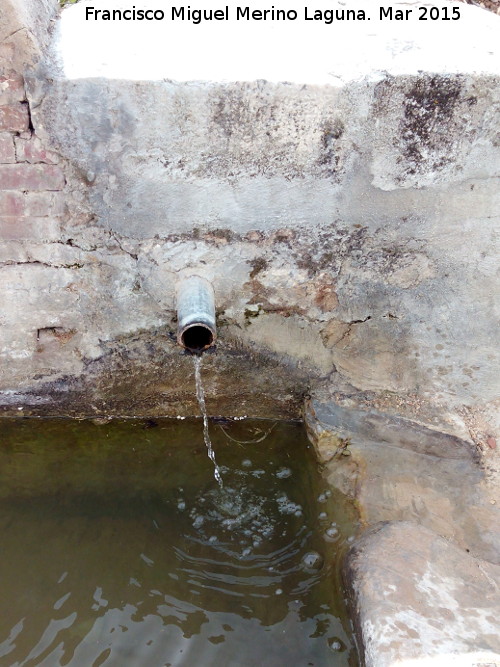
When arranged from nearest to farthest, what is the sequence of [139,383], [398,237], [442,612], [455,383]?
[442,612] → [398,237] → [455,383] → [139,383]

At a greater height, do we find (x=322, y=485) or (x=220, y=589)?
(x=322, y=485)

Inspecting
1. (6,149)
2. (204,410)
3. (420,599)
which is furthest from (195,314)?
(420,599)

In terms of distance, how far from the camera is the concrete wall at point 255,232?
1.96m

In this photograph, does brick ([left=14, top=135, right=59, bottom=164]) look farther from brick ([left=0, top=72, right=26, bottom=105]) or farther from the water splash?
the water splash

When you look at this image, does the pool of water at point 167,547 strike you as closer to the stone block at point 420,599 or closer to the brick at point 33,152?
the stone block at point 420,599

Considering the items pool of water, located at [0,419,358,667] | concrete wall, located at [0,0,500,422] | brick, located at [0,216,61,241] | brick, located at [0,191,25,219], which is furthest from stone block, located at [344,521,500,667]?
brick, located at [0,191,25,219]

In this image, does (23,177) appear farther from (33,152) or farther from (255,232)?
(255,232)

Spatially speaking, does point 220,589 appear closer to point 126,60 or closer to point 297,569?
point 297,569

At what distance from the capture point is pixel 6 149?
1951 mm

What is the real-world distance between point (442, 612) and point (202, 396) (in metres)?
1.24

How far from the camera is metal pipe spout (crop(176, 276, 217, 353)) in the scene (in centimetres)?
196

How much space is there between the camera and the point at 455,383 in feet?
7.63

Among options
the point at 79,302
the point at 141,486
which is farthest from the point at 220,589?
the point at 79,302

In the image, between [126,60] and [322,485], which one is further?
[322,485]
